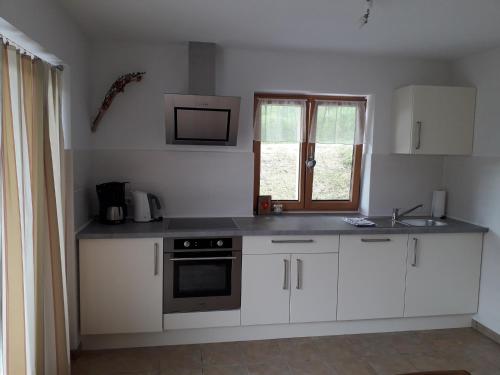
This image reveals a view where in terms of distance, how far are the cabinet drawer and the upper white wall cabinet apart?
3.63 ft

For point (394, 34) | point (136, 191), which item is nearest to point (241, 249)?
point (136, 191)

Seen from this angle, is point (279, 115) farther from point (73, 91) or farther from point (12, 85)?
point (12, 85)

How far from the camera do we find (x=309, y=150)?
367 centimetres

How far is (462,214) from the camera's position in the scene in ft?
11.6

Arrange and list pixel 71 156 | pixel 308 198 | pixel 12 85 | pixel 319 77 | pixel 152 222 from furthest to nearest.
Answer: pixel 308 198, pixel 319 77, pixel 152 222, pixel 71 156, pixel 12 85

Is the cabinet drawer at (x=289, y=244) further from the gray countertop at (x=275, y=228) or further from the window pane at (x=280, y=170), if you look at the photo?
the window pane at (x=280, y=170)

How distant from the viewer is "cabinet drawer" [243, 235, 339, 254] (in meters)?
2.96

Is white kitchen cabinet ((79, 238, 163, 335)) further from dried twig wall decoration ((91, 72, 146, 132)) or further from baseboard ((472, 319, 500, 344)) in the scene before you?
baseboard ((472, 319, 500, 344))

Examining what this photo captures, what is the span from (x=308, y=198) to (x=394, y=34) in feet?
5.16

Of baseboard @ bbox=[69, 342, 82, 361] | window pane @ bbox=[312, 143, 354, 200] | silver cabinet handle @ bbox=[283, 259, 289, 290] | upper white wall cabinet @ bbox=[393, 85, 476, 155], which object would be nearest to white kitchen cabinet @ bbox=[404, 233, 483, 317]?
upper white wall cabinet @ bbox=[393, 85, 476, 155]

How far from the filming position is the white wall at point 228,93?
10.6 ft

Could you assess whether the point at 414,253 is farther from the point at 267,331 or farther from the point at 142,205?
the point at 142,205

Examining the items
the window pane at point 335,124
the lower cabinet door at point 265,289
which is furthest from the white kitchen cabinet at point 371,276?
the window pane at point 335,124

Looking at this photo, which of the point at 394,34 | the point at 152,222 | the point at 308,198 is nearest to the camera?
the point at 394,34
